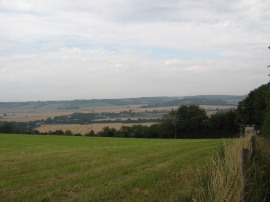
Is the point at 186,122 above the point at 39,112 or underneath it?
underneath

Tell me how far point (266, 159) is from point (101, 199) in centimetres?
531

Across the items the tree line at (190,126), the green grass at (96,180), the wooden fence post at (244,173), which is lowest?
the tree line at (190,126)

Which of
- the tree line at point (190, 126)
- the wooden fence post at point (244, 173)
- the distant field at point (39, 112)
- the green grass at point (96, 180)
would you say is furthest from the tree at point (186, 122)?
the wooden fence post at point (244, 173)

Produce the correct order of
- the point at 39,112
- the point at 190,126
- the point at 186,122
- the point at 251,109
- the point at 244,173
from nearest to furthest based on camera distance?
the point at 244,173 → the point at 251,109 → the point at 190,126 → the point at 186,122 → the point at 39,112

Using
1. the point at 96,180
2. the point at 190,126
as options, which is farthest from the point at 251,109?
the point at 96,180

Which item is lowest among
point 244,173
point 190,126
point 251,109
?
point 190,126

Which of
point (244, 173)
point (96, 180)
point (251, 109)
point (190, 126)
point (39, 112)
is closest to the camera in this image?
point (244, 173)

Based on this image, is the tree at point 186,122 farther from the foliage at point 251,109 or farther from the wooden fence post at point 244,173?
the wooden fence post at point 244,173

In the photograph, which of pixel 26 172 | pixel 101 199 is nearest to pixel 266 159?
pixel 101 199

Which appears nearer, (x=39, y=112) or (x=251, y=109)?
(x=251, y=109)

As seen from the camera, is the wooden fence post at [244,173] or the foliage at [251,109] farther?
the foliage at [251,109]

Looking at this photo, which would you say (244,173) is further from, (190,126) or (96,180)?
(190,126)

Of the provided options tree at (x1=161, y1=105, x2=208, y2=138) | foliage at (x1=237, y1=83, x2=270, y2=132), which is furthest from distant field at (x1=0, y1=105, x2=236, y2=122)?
foliage at (x1=237, y1=83, x2=270, y2=132)

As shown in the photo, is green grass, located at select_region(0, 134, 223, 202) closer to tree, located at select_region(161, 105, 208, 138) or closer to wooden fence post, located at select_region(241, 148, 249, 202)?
wooden fence post, located at select_region(241, 148, 249, 202)
